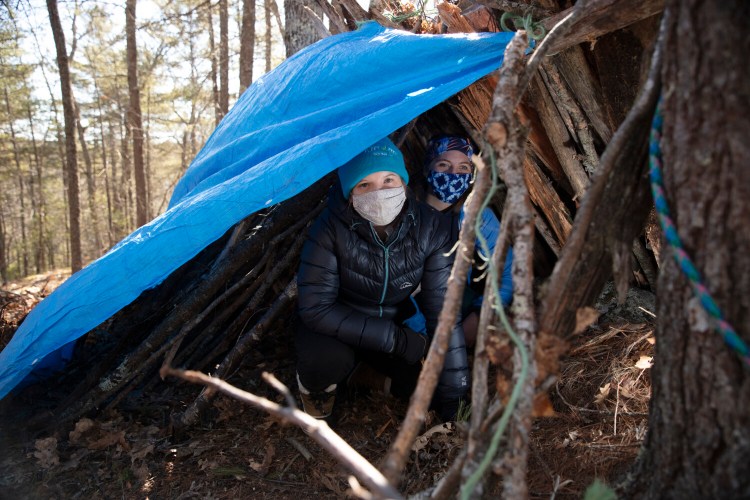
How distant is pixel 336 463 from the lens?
2.38 metres

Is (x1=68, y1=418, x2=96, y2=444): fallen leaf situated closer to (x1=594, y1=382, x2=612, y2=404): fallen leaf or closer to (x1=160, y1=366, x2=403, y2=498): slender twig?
(x1=160, y1=366, x2=403, y2=498): slender twig

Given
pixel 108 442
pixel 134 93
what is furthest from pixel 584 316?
pixel 134 93

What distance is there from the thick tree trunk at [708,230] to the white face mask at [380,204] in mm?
1416

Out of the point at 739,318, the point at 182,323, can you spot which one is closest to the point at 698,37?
the point at 739,318

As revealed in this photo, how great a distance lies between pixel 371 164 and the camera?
8.18ft

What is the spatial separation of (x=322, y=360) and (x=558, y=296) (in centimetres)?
151

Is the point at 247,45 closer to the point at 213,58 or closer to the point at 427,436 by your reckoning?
the point at 213,58

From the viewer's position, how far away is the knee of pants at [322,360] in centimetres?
257

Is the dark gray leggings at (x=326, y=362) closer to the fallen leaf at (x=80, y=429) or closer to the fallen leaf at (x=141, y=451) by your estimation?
the fallen leaf at (x=141, y=451)

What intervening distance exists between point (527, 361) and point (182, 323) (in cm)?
232

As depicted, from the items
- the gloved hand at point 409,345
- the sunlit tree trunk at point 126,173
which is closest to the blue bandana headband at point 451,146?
the gloved hand at point 409,345

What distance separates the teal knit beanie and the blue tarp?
0.17 m

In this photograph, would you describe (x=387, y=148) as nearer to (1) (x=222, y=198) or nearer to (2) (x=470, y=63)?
(2) (x=470, y=63)

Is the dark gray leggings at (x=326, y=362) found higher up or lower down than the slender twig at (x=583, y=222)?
lower down
